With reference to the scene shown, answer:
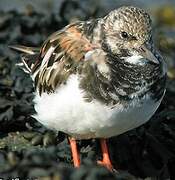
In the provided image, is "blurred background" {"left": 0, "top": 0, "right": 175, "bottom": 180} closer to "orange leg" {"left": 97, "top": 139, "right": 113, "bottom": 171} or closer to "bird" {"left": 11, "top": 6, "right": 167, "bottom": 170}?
"orange leg" {"left": 97, "top": 139, "right": 113, "bottom": 171}

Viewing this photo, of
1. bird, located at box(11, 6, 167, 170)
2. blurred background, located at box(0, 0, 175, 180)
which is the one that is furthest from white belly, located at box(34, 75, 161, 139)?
blurred background, located at box(0, 0, 175, 180)

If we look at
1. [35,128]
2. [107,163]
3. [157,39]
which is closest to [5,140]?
[35,128]

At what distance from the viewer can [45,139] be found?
460 centimetres

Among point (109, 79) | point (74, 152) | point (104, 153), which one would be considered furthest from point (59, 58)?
point (104, 153)

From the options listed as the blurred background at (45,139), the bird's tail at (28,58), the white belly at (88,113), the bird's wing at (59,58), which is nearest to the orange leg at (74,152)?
the blurred background at (45,139)

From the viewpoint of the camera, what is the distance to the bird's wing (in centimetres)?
410

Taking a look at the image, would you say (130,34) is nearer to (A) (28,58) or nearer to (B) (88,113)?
(B) (88,113)

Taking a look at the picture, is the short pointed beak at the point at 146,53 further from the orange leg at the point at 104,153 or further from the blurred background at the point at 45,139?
the orange leg at the point at 104,153

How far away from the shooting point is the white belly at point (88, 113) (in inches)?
153

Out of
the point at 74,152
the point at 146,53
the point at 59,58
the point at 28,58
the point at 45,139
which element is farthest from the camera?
the point at 28,58

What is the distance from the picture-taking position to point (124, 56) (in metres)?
3.95

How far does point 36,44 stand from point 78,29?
1.57 metres

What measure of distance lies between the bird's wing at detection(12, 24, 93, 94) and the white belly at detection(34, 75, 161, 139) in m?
0.09

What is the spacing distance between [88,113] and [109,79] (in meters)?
0.22
